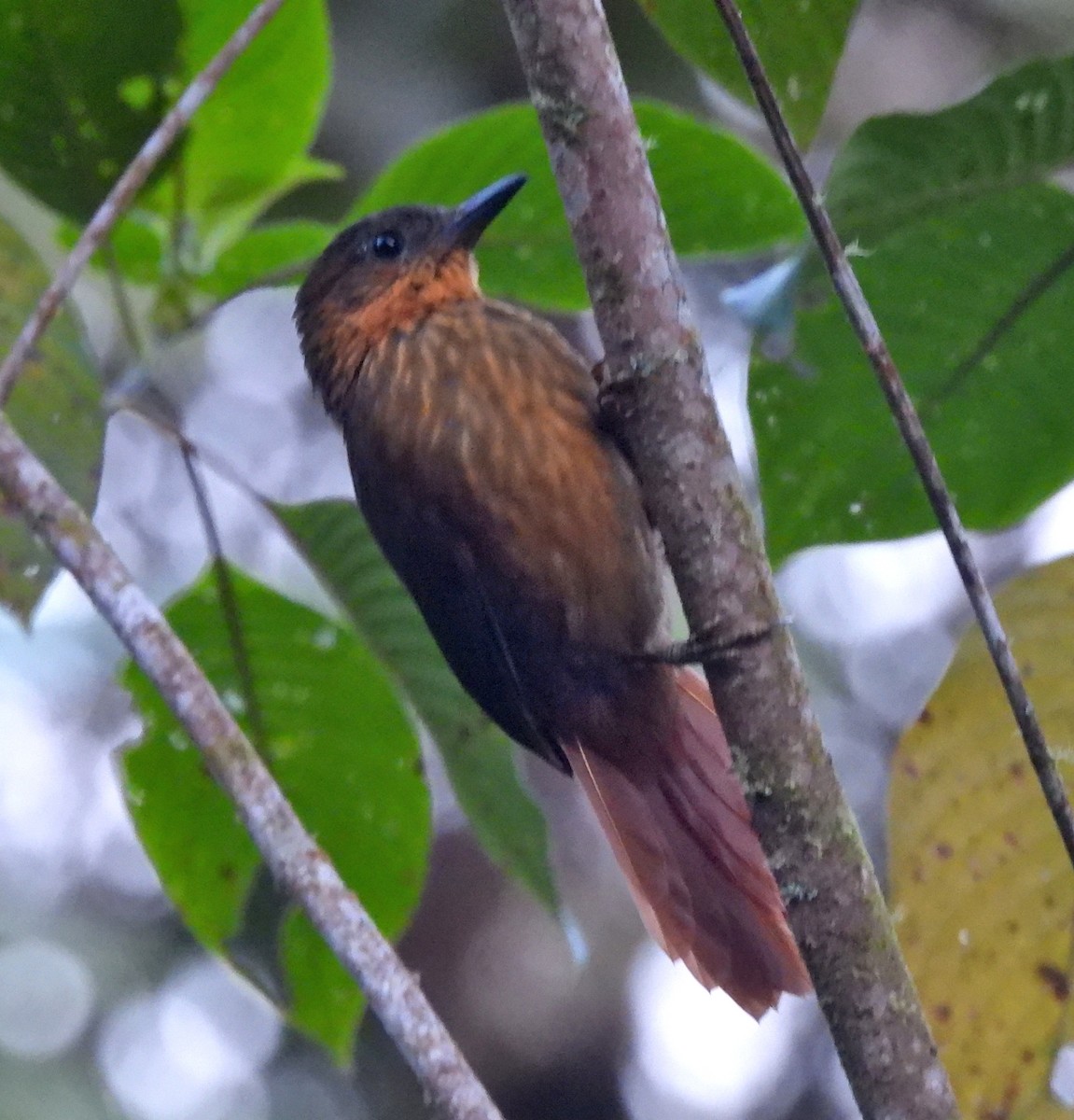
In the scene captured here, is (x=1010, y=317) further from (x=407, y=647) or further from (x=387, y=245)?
(x=387, y=245)

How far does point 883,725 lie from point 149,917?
2054 millimetres

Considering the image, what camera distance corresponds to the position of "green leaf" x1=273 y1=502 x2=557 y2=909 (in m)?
2.08

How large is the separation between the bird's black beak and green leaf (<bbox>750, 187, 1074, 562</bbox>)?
48 cm

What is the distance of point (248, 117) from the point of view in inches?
88.0

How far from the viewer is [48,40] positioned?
1.99m

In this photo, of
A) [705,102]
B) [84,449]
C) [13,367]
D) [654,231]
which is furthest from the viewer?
[705,102]

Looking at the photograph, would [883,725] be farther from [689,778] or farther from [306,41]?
[306,41]

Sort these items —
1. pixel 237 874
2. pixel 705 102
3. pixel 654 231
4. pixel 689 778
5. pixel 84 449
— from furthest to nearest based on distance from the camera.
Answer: pixel 705 102, pixel 689 778, pixel 237 874, pixel 84 449, pixel 654 231

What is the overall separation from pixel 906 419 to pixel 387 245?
4.07 ft

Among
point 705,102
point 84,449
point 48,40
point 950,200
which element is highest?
point 705,102

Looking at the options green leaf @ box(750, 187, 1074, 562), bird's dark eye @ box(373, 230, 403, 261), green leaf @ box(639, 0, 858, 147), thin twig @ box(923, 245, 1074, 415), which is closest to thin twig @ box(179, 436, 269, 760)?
bird's dark eye @ box(373, 230, 403, 261)

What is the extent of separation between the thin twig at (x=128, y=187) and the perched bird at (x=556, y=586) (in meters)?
0.41

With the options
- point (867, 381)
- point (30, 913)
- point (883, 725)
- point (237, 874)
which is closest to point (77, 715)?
point (30, 913)

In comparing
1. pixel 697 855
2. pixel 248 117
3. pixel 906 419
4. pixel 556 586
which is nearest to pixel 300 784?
pixel 556 586
